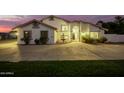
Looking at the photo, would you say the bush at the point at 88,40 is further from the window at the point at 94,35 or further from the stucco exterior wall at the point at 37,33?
the stucco exterior wall at the point at 37,33

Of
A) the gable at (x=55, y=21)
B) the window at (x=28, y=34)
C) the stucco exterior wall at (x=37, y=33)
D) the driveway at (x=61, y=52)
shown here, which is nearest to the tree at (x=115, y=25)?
the driveway at (x=61, y=52)

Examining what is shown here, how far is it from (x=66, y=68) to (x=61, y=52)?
203mm

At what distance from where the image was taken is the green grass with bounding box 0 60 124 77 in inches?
172

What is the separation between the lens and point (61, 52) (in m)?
4.49

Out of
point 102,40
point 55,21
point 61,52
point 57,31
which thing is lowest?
point 61,52

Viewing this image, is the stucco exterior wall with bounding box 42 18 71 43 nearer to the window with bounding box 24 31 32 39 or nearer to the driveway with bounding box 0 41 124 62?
the driveway with bounding box 0 41 124 62

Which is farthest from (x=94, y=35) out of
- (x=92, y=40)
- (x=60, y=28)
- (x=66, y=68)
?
(x=66, y=68)

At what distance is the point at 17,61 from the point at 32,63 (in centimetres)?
16

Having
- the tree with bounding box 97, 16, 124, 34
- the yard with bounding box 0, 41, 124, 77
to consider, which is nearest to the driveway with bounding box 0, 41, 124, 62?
the yard with bounding box 0, 41, 124, 77

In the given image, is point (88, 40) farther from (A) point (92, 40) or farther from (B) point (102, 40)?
(B) point (102, 40)

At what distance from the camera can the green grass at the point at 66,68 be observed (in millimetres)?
4371

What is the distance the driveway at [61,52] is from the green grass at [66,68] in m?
0.06

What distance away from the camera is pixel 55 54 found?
4.48 meters
